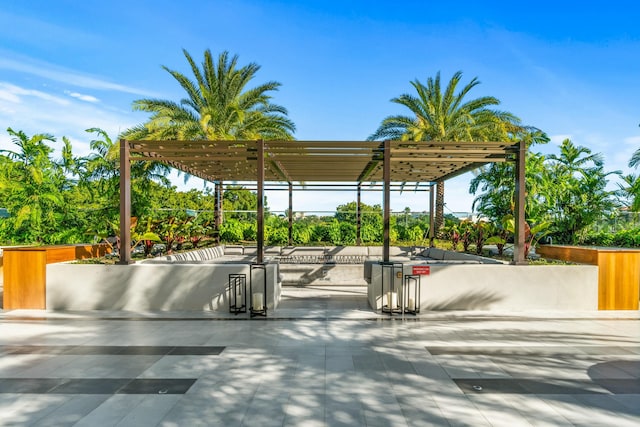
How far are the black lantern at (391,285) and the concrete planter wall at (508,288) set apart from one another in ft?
0.36

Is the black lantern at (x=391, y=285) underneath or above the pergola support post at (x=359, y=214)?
underneath

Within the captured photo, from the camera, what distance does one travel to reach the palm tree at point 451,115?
626 inches

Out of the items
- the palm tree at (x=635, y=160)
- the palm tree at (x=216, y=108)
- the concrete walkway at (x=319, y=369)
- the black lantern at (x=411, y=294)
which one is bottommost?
the concrete walkway at (x=319, y=369)

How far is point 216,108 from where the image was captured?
15.4 metres

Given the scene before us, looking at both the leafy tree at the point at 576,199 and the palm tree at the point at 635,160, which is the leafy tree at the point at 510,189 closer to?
the leafy tree at the point at 576,199

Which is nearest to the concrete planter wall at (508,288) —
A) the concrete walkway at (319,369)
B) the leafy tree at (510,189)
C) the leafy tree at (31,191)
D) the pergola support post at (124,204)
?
the concrete walkway at (319,369)

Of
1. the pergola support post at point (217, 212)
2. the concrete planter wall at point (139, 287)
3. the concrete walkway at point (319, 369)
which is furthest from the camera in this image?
the pergola support post at point (217, 212)

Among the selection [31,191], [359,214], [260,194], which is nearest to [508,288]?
[260,194]

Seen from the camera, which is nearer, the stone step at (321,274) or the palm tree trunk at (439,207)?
the stone step at (321,274)

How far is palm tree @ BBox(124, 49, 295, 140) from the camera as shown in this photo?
14495mm

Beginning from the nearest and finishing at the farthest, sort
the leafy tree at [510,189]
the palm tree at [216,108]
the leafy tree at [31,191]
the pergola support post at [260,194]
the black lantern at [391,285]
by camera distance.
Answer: the black lantern at [391,285] < the pergola support post at [260,194] < the leafy tree at [31,191] < the leafy tree at [510,189] < the palm tree at [216,108]

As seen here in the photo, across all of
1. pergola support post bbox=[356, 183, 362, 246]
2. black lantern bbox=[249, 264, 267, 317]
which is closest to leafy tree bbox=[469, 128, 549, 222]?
pergola support post bbox=[356, 183, 362, 246]

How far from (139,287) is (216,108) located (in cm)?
971

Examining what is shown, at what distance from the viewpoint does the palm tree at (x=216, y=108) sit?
1450 centimetres
